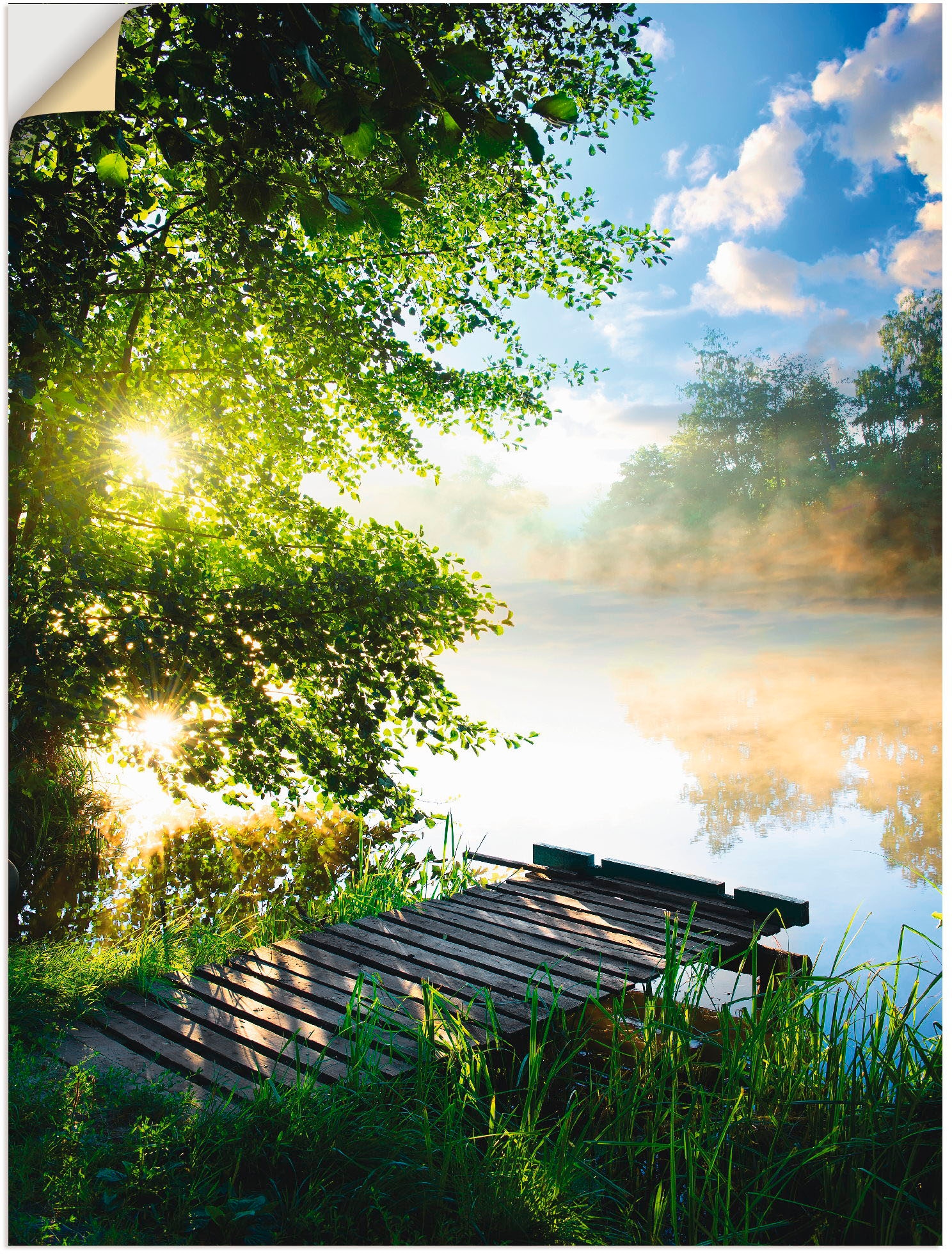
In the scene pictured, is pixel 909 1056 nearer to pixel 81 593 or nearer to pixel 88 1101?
pixel 88 1101

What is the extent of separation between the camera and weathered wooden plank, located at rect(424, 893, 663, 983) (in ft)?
8.81

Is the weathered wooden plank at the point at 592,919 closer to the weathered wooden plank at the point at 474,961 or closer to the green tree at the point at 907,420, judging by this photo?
the weathered wooden plank at the point at 474,961

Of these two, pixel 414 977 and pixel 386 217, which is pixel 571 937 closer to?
pixel 414 977

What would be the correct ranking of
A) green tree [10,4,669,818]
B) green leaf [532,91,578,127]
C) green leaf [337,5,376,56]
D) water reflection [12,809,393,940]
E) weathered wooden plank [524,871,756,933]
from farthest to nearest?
water reflection [12,809,393,940] → weathered wooden plank [524,871,756,933] → green tree [10,4,669,818] → green leaf [337,5,376,56] → green leaf [532,91,578,127]

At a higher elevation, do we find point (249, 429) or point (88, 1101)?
point (249, 429)

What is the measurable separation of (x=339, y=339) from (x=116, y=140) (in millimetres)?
1324

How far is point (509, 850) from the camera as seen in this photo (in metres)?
3.98

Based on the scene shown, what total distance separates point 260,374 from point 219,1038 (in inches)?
98.9

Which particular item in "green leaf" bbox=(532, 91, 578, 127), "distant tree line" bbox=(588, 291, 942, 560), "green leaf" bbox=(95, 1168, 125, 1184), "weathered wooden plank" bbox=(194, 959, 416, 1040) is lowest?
"weathered wooden plank" bbox=(194, 959, 416, 1040)

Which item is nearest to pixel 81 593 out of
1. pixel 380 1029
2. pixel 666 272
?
pixel 380 1029

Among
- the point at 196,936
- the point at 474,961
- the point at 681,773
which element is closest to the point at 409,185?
the point at 474,961

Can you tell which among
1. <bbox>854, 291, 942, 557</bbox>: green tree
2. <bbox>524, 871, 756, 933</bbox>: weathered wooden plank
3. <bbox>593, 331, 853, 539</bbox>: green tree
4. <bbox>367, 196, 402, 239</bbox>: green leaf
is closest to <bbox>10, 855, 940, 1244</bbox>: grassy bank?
<bbox>524, 871, 756, 933</bbox>: weathered wooden plank

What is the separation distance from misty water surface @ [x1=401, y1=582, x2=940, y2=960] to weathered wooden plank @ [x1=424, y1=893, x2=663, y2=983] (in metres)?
0.57

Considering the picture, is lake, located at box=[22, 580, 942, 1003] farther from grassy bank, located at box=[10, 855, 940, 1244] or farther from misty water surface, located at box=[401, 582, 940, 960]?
grassy bank, located at box=[10, 855, 940, 1244]
